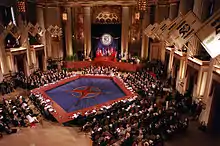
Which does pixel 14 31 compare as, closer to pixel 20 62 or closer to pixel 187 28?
pixel 20 62

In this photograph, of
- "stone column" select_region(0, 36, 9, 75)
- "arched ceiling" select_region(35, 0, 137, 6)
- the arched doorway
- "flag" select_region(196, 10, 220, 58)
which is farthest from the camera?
"arched ceiling" select_region(35, 0, 137, 6)

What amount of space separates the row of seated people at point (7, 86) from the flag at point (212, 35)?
1857 centimetres

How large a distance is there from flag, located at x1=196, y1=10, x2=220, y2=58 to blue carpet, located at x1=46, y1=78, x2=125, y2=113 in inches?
429

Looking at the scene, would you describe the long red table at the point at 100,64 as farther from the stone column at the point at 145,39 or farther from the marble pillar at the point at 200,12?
the marble pillar at the point at 200,12

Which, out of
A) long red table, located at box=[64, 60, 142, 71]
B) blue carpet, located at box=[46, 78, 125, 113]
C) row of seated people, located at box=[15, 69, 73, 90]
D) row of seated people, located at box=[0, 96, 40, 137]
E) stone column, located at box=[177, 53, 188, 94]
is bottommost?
blue carpet, located at box=[46, 78, 125, 113]

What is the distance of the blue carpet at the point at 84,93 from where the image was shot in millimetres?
17578

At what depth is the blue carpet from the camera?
692 inches

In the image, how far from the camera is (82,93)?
20.1 m

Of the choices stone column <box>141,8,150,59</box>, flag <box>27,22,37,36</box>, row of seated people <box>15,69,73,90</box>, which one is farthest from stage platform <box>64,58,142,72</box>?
flag <box>27,22,37,36</box>

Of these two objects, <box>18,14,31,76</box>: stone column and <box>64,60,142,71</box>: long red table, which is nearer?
<box>18,14,31,76</box>: stone column

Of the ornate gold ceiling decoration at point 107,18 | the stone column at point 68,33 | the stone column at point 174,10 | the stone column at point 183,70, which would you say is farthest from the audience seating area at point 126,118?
the ornate gold ceiling decoration at point 107,18

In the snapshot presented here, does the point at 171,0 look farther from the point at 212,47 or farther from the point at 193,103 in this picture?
the point at 212,47

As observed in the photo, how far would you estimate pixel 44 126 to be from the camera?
13.5 meters

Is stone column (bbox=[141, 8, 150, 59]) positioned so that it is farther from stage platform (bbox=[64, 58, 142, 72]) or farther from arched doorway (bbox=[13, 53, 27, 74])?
arched doorway (bbox=[13, 53, 27, 74])
